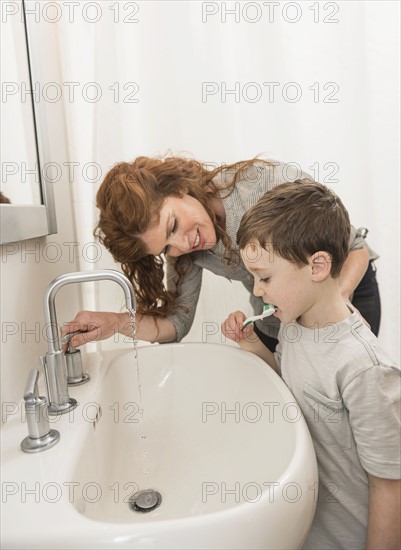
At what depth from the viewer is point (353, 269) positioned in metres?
0.78

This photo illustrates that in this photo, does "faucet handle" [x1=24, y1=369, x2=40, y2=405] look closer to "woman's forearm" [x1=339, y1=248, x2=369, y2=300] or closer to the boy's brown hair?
the boy's brown hair

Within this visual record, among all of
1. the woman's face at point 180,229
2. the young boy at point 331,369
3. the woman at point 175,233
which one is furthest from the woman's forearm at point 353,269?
the woman's face at point 180,229

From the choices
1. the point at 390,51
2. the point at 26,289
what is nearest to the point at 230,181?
the point at 26,289

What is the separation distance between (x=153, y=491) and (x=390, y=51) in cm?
103

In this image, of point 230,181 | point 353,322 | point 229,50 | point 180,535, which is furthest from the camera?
point 229,50

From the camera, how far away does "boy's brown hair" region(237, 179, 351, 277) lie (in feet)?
1.93

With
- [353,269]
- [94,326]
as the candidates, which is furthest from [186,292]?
[353,269]

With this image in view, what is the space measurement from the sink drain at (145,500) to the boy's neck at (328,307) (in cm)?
34

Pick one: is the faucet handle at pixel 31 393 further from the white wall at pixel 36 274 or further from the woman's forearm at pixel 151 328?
the woman's forearm at pixel 151 328

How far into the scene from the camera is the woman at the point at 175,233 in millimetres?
719

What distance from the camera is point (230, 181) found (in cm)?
80

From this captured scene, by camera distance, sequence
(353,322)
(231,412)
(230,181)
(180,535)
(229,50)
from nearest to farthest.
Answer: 1. (180,535)
2. (353,322)
3. (231,412)
4. (230,181)
5. (229,50)

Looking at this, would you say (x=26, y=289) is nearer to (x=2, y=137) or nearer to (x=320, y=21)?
(x=2, y=137)

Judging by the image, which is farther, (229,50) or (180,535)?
(229,50)
